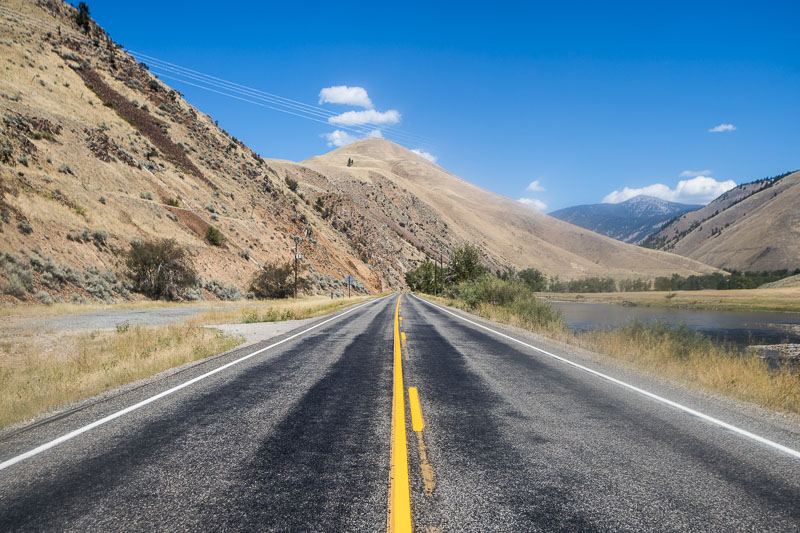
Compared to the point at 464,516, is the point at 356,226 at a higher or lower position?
higher

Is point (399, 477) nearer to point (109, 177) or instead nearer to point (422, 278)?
point (109, 177)

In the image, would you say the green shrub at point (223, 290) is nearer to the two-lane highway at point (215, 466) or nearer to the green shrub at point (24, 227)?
the green shrub at point (24, 227)

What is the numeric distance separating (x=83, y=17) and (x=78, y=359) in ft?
247

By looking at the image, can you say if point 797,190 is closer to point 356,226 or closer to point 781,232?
point 781,232

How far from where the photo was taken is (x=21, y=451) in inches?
160

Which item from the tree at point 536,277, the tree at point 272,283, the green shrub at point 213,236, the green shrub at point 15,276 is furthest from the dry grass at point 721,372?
the tree at point 536,277

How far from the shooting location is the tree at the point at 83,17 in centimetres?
5853

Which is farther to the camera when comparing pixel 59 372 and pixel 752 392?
pixel 59 372

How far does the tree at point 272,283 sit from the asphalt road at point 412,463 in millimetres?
34083

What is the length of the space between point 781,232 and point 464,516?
22259 cm

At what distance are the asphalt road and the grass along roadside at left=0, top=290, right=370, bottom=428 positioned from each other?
0.94m

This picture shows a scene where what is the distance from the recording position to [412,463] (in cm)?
362

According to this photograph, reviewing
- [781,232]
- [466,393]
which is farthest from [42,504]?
[781,232]

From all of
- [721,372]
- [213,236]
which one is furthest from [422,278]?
[721,372]
